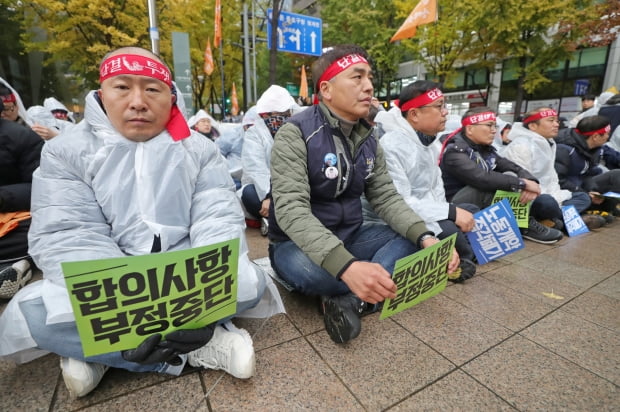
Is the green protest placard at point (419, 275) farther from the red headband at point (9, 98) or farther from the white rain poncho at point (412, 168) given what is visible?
the red headband at point (9, 98)

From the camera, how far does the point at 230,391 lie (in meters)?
1.45

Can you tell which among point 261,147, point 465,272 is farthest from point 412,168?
point 261,147

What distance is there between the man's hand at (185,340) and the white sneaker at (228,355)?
5.4 inches

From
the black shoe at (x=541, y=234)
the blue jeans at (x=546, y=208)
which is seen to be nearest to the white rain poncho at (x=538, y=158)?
the blue jeans at (x=546, y=208)

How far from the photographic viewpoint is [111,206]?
1.58 m

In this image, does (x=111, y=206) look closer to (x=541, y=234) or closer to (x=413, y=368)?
(x=413, y=368)

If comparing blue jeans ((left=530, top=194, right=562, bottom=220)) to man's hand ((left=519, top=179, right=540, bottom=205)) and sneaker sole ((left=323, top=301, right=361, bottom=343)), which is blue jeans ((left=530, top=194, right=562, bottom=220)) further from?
sneaker sole ((left=323, top=301, right=361, bottom=343))

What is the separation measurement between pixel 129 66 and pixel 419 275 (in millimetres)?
1674

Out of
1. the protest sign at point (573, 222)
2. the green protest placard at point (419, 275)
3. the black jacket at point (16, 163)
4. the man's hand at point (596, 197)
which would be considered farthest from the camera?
the man's hand at point (596, 197)

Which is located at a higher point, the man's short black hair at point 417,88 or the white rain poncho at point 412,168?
the man's short black hair at point 417,88

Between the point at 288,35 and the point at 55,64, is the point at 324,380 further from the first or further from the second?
the point at 55,64

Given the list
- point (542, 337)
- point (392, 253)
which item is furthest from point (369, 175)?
point (542, 337)

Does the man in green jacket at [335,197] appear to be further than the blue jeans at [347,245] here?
No

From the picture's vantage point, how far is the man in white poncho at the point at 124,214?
1.35 metres
